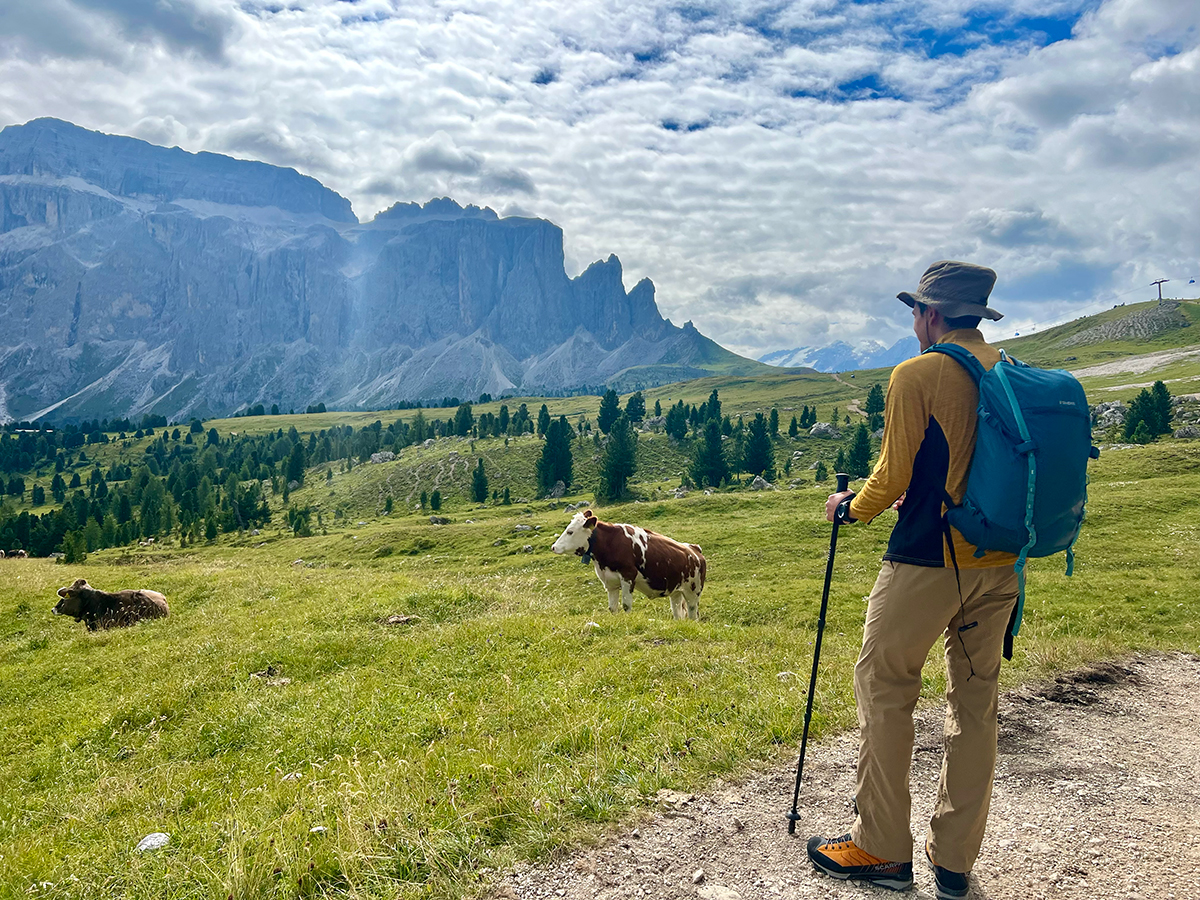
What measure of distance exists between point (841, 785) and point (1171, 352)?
242 metres

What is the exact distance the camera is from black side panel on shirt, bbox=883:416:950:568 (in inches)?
202

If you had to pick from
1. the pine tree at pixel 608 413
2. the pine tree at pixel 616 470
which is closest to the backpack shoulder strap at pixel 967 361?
the pine tree at pixel 616 470

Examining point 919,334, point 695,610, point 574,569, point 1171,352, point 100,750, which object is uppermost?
point 1171,352

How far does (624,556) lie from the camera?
18969 millimetres

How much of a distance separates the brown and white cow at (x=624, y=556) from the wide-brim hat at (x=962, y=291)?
13.7 m

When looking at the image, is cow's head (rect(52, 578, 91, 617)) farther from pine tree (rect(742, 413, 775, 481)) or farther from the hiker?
pine tree (rect(742, 413, 775, 481))

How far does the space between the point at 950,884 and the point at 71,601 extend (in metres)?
24.7

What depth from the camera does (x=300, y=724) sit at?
1005cm

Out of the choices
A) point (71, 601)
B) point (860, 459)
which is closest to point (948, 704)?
point (71, 601)

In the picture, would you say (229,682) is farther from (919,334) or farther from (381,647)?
(919,334)

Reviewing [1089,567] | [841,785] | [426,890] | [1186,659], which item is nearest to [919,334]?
[841,785]

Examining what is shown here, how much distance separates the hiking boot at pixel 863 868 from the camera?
16.8ft

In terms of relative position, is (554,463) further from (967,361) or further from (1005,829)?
(967,361)

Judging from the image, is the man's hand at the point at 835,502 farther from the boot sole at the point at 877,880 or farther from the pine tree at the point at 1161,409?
the pine tree at the point at 1161,409
